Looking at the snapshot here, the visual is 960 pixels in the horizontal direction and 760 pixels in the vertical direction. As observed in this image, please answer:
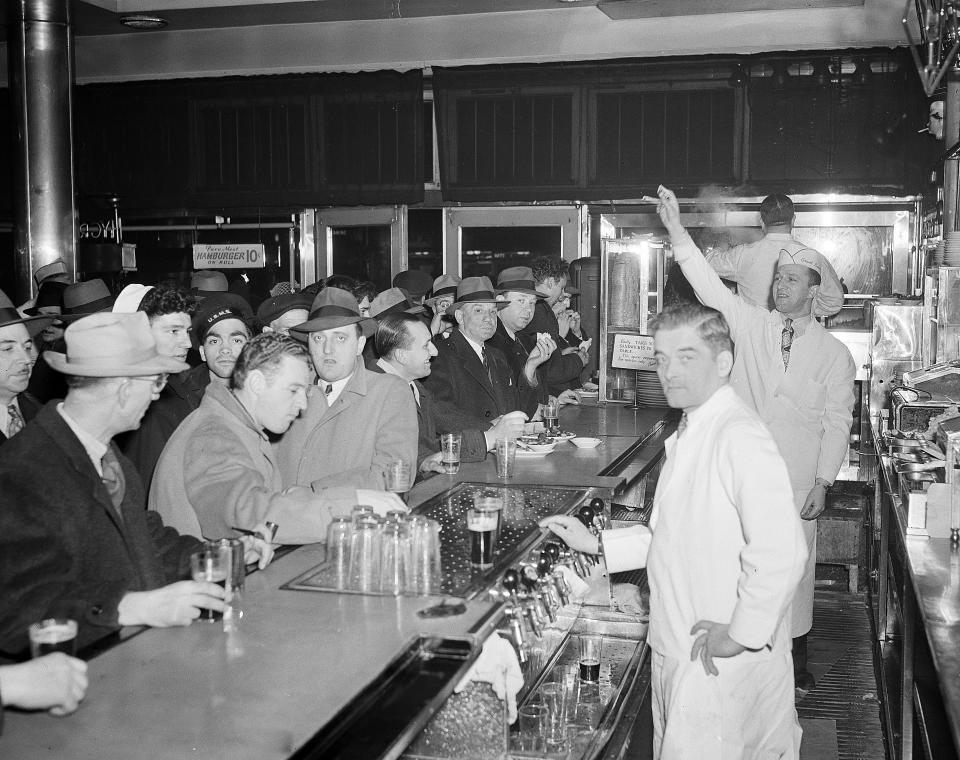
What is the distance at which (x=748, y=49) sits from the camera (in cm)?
824

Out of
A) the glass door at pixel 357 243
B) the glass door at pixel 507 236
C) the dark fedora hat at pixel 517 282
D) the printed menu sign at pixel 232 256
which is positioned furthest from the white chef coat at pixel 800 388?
the printed menu sign at pixel 232 256

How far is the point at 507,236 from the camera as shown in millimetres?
9086

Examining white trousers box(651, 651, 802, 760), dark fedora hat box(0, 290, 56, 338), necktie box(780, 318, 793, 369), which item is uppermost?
dark fedora hat box(0, 290, 56, 338)

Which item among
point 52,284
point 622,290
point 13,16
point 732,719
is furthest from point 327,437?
point 13,16

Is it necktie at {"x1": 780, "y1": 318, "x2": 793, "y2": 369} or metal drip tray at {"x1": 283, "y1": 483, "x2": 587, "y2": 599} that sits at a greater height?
necktie at {"x1": 780, "y1": 318, "x2": 793, "y2": 369}

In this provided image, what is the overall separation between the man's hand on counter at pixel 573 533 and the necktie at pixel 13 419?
2.04 m

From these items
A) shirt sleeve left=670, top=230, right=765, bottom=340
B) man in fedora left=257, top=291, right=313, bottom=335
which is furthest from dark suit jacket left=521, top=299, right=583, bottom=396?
shirt sleeve left=670, top=230, right=765, bottom=340

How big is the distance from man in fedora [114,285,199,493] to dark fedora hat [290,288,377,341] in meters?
0.43

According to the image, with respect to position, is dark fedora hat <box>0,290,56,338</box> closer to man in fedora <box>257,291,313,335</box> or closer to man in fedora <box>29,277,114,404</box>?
man in fedora <box>29,277,114,404</box>

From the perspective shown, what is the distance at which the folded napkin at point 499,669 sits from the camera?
2.82 m

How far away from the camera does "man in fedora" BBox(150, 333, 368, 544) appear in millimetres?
2908

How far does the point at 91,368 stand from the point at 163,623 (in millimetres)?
575

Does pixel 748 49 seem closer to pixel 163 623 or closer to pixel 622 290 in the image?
pixel 622 290

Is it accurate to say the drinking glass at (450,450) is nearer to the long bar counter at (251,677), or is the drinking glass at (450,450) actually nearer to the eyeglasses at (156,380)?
the long bar counter at (251,677)
